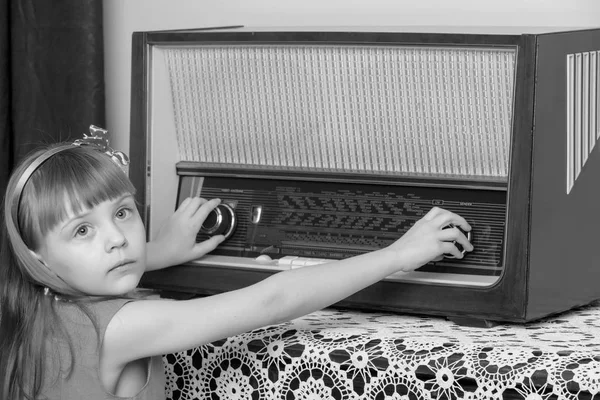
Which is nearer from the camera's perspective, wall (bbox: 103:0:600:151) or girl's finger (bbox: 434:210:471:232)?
girl's finger (bbox: 434:210:471:232)

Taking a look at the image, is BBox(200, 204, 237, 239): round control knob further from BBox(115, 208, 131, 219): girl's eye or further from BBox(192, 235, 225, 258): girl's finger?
BBox(115, 208, 131, 219): girl's eye

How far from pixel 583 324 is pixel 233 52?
64 cm

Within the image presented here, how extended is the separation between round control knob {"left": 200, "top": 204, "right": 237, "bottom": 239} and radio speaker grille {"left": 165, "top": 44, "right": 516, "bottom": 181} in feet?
0.26

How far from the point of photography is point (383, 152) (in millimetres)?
1493

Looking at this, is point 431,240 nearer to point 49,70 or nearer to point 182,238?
point 182,238

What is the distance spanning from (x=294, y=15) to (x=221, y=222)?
1.74 feet

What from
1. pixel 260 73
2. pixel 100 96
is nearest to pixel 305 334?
pixel 260 73

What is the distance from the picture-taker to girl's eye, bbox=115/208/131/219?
1.31m

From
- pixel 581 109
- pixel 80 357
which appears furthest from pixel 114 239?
pixel 581 109

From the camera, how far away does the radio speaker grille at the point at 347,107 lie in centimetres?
142

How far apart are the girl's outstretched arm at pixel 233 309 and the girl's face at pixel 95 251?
46mm

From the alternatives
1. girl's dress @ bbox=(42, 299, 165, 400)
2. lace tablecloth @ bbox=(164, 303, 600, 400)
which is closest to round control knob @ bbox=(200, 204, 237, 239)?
lace tablecloth @ bbox=(164, 303, 600, 400)

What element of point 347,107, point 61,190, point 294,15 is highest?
point 294,15

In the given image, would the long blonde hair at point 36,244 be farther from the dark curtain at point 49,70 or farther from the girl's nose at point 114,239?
the dark curtain at point 49,70
